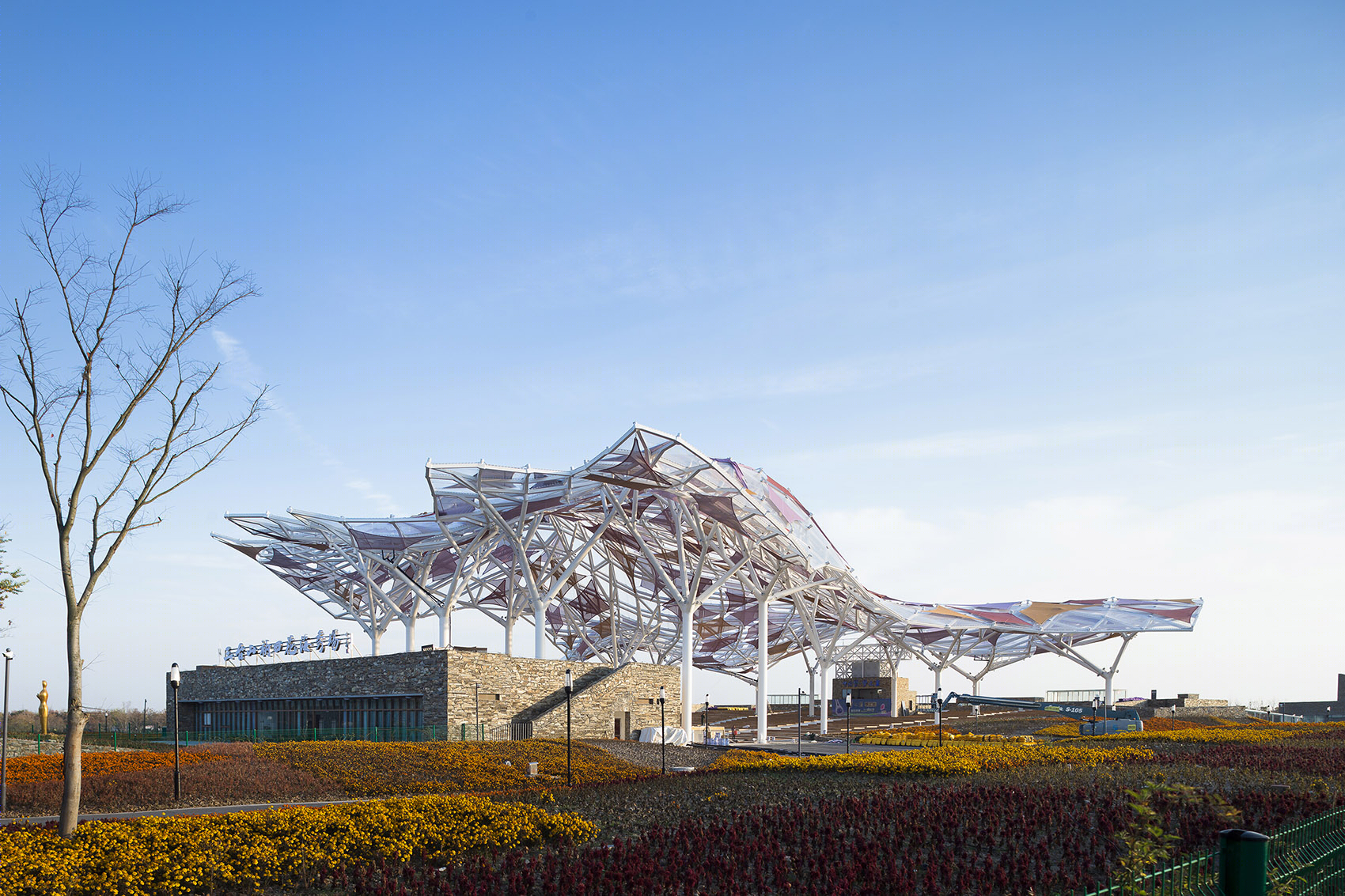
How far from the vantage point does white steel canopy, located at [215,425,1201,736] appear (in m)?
44.4

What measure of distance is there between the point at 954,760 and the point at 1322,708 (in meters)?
70.2

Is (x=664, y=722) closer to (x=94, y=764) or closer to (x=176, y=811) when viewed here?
(x=94, y=764)

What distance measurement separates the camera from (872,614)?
2409 inches

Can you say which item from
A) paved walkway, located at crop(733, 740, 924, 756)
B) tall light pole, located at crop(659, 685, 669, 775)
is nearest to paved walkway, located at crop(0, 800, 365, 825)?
tall light pole, located at crop(659, 685, 669, 775)

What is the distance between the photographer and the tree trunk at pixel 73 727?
14.0m

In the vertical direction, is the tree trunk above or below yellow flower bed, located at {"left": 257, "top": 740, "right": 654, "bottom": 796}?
above

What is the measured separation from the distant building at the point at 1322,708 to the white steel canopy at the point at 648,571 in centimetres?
2152

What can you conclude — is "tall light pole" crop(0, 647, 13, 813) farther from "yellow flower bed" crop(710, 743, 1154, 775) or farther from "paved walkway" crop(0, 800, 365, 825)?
"yellow flower bed" crop(710, 743, 1154, 775)

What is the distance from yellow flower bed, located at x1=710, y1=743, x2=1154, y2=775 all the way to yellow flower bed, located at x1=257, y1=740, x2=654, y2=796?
14.8ft

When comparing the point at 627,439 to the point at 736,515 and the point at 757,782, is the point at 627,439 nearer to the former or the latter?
the point at 736,515

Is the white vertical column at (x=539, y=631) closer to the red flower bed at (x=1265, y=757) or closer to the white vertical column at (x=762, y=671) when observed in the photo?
the white vertical column at (x=762, y=671)

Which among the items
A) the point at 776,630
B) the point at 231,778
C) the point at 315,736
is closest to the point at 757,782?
the point at 231,778

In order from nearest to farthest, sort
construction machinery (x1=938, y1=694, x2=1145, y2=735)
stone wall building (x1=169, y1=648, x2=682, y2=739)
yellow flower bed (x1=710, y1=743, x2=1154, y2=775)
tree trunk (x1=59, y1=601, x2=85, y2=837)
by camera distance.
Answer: tree trunk (x1=59, y1=601, x2=85, y2=837), yellow flower bed (x1=710, y1=743, x2=1154, y2=775), stone wall building (x1=169, y1=648, x2=682, y2=739), construction machinery (x1=938, y1=694, x2=1145, y2=735)

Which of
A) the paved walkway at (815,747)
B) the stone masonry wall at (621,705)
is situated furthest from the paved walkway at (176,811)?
the paved walkway at (815,747)
